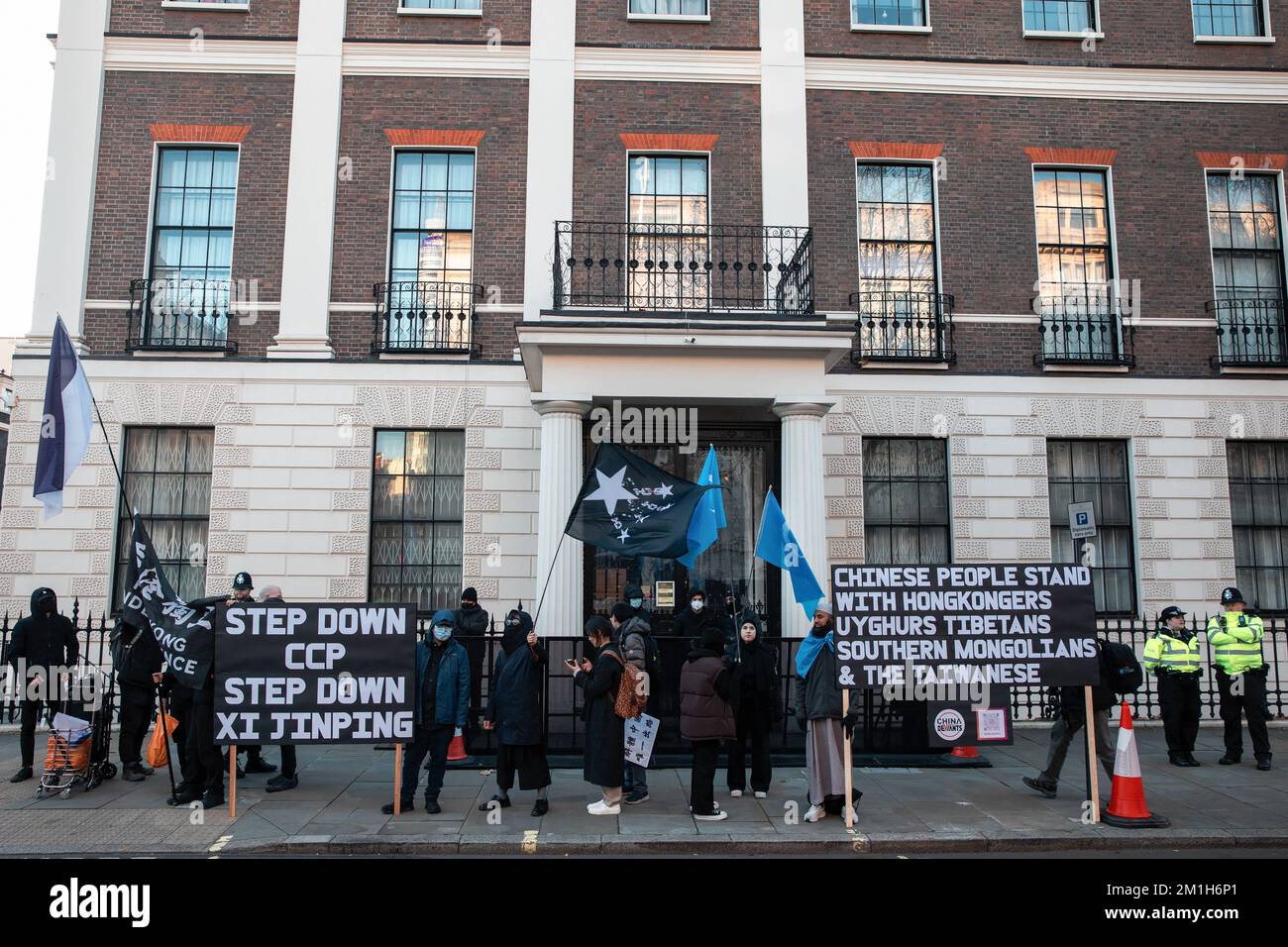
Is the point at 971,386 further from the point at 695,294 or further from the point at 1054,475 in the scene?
the point at 695,294

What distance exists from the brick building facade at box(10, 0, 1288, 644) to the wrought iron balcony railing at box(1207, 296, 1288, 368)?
55 mm

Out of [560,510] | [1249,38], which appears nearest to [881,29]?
[1249,38]

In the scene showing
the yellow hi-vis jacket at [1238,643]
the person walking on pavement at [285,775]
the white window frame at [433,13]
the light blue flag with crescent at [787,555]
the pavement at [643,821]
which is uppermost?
the white window frame at [433,13]

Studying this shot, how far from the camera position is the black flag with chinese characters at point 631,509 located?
9891 millimetres

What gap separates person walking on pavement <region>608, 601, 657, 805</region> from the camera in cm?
862

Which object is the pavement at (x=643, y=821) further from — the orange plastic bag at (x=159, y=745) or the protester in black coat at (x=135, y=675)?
the protester in black coat at (x=135, y=675)

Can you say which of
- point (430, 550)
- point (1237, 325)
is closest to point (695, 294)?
point (430, 550)

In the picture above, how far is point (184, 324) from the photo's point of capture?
14086mm

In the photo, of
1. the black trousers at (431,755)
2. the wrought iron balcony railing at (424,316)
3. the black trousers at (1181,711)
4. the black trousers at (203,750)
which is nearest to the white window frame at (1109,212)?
the black trousers at (1181,711)

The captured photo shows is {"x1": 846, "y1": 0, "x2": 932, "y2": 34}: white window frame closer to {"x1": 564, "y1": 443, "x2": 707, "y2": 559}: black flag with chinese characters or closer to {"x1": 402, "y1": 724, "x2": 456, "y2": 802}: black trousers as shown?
{"x1": 564, "y1": 443, "x2": 707, "y2": 559}: black flag with chinese characters

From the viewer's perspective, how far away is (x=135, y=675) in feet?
31.4

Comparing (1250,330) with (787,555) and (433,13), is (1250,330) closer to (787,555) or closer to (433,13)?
(787,555)

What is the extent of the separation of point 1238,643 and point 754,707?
663 cm

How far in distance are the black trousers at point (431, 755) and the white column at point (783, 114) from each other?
9229 millimetres
